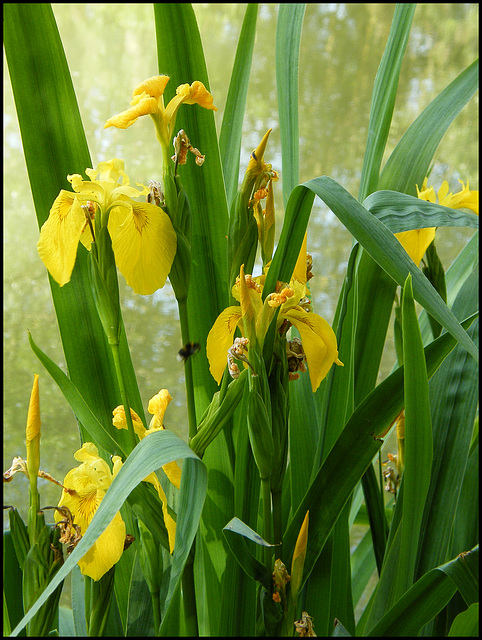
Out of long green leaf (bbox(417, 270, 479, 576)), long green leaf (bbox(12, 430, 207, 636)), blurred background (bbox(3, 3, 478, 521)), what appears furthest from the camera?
blurred background (bbox(3, 3, 478, 521))

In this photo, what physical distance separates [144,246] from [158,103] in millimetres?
60

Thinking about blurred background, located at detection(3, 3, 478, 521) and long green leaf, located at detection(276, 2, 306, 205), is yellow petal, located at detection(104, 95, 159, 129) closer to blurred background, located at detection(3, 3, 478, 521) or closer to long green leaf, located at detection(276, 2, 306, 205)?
long green leaf, located at detection(276, 2, 306, 205)

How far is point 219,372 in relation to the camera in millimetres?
212

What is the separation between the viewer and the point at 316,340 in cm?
20

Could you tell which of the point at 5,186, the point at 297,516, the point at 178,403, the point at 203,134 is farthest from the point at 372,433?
the point at 5,186

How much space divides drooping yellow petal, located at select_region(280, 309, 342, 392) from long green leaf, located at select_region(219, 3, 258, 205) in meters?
0.14

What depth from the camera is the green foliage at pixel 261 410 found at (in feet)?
0.61

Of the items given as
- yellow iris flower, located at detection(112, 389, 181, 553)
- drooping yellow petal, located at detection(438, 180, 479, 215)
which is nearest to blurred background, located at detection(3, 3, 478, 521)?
drooping yellow petal, located at detection(438, 180, 479, 215)

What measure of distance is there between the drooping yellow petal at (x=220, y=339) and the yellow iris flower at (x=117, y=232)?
3 cm

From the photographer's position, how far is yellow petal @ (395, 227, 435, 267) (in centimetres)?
28

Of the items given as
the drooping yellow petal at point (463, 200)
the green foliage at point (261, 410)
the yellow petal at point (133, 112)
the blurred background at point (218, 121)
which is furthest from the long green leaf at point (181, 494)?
the blurred background at point (218, 121)

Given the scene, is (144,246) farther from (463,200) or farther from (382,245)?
(463,200)

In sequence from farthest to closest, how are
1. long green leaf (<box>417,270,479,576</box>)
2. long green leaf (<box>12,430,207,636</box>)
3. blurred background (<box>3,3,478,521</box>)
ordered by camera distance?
1. blurred background (<box>3,3,478,521</box>)
2. long green leaf (<box>417,270,479,576</box>)
3. long green leaf (<box>12,430,207,636</box>)

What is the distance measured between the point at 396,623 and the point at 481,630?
31 millimetres
